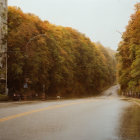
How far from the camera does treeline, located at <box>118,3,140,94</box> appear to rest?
1666 inches

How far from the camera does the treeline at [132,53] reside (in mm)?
42319

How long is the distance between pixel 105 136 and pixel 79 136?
71cm

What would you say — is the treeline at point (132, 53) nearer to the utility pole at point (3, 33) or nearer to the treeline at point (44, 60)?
the treeline at point (44, 60)

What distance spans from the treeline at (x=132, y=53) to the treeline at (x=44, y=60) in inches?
492

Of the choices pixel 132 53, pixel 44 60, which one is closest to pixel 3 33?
pixel 44 60

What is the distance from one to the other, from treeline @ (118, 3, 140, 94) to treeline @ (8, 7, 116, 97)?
12486 millimetres

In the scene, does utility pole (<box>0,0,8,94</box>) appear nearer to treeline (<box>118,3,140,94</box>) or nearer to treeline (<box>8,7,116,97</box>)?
treeline (<box>8,7,116,97</box>)

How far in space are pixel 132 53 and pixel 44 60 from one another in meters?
16.3

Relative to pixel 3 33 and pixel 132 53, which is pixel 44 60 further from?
pixel 132 53

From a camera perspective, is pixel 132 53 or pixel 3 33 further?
pixel 3 33

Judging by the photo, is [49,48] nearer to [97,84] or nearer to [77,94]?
[77,94]

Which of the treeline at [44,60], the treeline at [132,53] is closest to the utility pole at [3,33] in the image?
the treeline at [44,60]

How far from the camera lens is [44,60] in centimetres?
5775

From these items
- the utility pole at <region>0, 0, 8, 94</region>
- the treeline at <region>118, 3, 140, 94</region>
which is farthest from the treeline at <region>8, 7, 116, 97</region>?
the treeline at <region>118, 3, 140, 94</region>
